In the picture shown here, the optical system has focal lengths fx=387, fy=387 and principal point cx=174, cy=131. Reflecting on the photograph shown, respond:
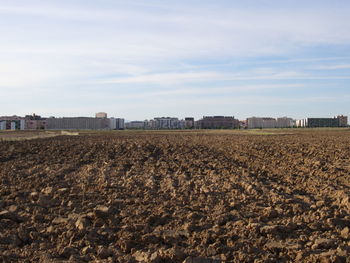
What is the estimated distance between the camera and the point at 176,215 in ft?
27.6

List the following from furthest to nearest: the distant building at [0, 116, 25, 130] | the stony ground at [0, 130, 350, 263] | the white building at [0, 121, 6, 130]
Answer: the distant building at [0, 116, 25, 130] → the white building at [0, 121, 6, 130] → the stony ground at [0, 130, 350, 263]

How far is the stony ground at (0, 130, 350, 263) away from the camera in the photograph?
6.37m

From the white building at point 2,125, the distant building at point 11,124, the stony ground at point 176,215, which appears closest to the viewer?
the stony ground at point 176,215

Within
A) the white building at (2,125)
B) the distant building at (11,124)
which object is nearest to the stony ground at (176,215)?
the white building at (2,125)

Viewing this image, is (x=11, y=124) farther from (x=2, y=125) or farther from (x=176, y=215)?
(x=176, y=215)

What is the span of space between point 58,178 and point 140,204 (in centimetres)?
529

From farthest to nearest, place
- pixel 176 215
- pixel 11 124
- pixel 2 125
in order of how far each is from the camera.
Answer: pixel 11 124, pixel 2 125, pixel 176 215

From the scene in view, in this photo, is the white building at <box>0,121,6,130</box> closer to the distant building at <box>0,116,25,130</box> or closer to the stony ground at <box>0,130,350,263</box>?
the distant building at <box>0,116,25,130</box>

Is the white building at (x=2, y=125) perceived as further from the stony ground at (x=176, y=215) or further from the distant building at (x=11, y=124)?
the stony ground at (x=176, y=215)

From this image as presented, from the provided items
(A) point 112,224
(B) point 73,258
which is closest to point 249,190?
(A) point 112,224

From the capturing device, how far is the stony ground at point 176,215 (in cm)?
637

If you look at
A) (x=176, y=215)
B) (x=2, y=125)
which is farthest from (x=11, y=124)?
(x=176, y=215)

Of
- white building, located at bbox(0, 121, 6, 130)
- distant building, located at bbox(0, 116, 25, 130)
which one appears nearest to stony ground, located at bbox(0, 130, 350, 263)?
white building, located at bbox(0, 121, 6, 130)

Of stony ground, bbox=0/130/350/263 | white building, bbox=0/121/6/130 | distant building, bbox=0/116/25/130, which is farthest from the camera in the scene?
distant building, bbox=0/116/25/130
